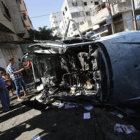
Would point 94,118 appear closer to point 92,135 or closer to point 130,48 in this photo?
point 92,135

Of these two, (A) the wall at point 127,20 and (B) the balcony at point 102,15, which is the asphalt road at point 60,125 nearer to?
(A) the wall at point 127,20

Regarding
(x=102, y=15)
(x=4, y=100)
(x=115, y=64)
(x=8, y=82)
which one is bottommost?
(x=4, y=100)

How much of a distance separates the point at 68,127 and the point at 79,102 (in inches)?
30.7

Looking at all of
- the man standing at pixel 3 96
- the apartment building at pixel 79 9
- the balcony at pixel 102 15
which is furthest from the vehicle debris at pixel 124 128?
the apartment building at pixel 79 9

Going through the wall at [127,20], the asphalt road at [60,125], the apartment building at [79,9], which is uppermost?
the apartment building at [79,9]

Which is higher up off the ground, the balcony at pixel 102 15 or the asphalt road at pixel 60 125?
the balcony at pixel 102 15

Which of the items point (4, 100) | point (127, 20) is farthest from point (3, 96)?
point (127, 20)

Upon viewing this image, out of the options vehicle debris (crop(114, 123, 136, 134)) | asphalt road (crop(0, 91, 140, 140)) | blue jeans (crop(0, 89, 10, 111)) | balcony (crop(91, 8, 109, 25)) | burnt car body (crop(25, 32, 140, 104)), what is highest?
balcony (crop(91, 8, 109, 25))

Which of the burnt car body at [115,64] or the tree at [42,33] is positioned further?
the tree at [42,33]

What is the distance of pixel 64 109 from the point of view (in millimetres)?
3064

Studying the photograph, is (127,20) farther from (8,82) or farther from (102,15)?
(8,82)

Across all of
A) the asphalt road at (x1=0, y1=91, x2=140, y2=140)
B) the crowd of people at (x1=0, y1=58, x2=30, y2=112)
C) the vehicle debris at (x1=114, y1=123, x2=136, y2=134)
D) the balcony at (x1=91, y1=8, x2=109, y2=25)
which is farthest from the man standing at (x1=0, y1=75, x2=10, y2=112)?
the balcony at (x1=91, y1=8, x2=109, y2=25)

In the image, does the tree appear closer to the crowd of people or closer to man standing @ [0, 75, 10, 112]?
the crowd of people

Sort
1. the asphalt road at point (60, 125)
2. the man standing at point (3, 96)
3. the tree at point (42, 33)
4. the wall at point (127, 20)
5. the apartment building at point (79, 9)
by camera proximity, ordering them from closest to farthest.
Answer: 1. the asphalt road at point (60, 125)
2. the man standing at point (3, 96)
3. the wall at point (127, 20)
4. the tree at point (42, 33)
5. the apartment building at point (79, 9)
